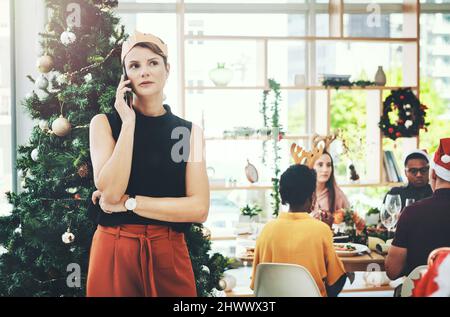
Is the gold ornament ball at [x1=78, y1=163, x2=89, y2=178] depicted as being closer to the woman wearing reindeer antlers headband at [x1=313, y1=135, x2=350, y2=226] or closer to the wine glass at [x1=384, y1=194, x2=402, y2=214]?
the wine glass at [x1=384, y1=194, x2=402, y2=214]

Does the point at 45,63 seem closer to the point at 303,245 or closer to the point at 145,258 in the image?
the point at 145,258

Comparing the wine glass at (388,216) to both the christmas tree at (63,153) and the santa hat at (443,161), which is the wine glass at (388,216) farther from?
the christmas tree at (63,153)

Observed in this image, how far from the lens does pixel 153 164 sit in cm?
313

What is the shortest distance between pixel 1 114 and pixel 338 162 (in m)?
2.56

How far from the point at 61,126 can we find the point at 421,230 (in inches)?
70.1

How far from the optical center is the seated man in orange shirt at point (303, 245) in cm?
290

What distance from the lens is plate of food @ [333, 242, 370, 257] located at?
3383 millimetres

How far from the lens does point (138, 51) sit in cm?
316

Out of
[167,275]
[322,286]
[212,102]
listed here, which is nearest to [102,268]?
[167,275]

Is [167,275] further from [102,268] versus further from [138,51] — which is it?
[138,51]

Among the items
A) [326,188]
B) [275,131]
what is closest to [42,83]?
[326,188]

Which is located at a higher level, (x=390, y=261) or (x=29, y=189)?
(x=29, y=189)

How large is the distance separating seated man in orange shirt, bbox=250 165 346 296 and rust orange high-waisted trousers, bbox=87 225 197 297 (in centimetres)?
41

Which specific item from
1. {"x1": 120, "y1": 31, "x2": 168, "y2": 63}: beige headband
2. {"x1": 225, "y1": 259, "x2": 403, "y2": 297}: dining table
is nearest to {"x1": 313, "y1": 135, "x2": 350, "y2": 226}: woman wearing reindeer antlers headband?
{"x1": 225, "y1": 259, "x2": 403, "y2": 297}: dining table
